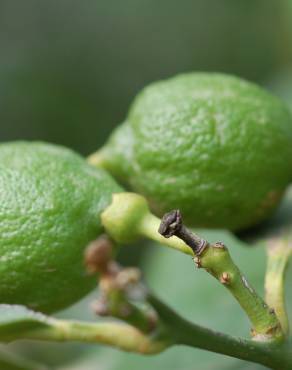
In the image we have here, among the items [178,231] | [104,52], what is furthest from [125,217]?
[104,52]

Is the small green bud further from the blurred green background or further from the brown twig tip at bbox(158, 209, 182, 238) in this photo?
the blurred green background

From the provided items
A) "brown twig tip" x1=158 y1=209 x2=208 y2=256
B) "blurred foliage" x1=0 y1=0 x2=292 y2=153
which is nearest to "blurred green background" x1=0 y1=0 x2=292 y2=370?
"blurred foliage" x1=0 y1=0 x2=292 y2=153

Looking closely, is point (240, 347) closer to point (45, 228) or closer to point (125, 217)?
point (125, 217)

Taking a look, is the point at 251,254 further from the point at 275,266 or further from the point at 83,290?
the point at 83,290

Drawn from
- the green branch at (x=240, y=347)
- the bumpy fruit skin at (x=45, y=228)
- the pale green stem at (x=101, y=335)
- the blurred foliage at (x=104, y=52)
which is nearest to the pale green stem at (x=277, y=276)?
the green branch at (x=240, y=347)

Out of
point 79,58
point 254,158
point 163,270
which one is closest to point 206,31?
point 79,58

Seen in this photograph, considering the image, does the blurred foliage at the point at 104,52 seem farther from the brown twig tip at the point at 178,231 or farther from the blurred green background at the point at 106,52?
the brown twig tip at the point at 178,231
